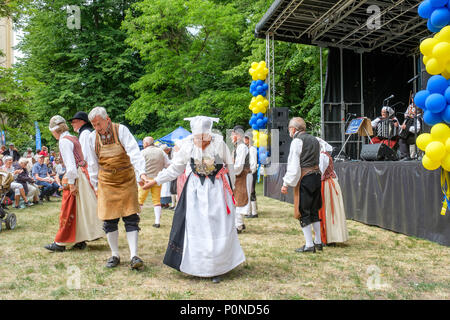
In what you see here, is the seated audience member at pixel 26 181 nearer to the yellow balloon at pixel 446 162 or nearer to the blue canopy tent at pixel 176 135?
the blue canopy tent at pixel 176 135

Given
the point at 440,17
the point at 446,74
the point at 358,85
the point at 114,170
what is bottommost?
the point at 114,170

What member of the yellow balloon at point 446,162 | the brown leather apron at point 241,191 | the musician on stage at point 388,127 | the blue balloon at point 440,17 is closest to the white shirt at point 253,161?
the brown leather apron at point 241,191

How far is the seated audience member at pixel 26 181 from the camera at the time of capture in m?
10.8

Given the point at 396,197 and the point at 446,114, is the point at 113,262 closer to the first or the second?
the point at 446,114

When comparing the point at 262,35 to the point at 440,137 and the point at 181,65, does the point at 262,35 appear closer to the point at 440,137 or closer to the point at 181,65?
the point at 181,65

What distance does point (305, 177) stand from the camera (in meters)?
5.23

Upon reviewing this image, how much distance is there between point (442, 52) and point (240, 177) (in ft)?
12.6

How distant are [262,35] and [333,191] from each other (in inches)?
334

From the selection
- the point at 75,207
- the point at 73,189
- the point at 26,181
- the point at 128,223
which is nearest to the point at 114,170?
the point at 128,223

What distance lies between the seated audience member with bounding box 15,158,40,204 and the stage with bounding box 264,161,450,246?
319 inches

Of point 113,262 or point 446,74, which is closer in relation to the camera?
point 446,74

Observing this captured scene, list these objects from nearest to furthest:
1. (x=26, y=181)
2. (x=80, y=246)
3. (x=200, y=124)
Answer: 1. (x=200, y=124)
2. (x=80, y=246)
3. (x=26, y=181)

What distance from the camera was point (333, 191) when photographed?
582cm
